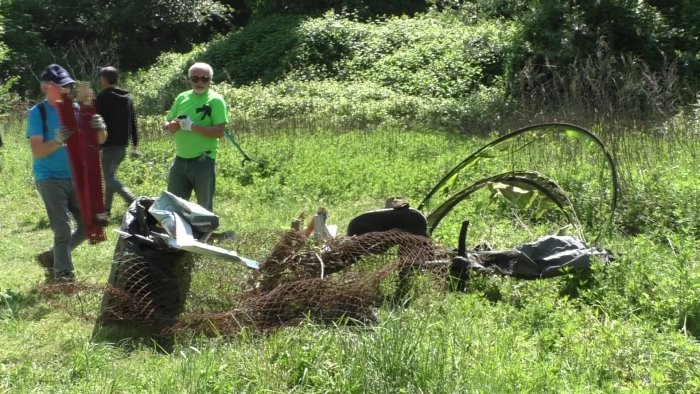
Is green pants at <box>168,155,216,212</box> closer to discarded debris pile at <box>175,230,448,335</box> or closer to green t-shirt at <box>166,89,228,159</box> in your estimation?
green t-shirt at <box>166,89,228,159</box>

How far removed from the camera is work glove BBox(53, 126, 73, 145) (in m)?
6.73

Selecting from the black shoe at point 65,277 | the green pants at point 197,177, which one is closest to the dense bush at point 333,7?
the green pants at point 197,177

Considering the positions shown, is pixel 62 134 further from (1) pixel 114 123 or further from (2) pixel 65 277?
(1) pixel 114 123

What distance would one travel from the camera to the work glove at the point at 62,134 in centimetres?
673

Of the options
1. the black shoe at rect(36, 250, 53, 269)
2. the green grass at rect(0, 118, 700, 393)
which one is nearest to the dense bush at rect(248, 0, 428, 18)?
the green grass at rect(0, 118, 700, 393)

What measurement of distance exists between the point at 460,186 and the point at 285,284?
4.72m

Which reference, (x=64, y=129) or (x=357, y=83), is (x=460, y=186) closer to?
(x=64, y=129)

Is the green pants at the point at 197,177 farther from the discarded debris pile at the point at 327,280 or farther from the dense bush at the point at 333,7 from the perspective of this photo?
the dense bush at the point at 333,7

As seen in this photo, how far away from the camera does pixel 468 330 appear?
5.14 m

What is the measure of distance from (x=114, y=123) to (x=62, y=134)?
2632 mm

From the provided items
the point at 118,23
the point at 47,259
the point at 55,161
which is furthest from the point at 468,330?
the point at 118,23

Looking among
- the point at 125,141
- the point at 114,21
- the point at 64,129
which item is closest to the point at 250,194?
the point at 125,141

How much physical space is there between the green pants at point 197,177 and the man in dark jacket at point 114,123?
188cm

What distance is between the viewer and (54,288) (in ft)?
21.5
